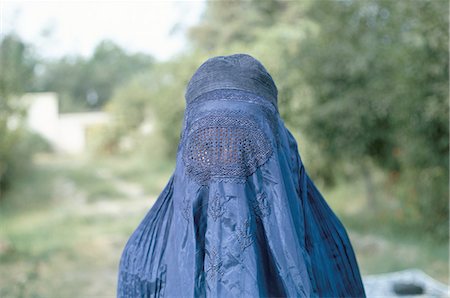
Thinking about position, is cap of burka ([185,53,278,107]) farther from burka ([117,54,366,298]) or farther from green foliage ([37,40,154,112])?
green foliage ([37,40,154,112])

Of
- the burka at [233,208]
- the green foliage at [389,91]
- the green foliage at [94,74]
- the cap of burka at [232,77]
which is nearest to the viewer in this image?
the burka at [233,208]

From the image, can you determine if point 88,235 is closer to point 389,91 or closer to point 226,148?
point 389,91

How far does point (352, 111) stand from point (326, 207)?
4826 millimetres

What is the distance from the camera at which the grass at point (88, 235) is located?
517 centimetres

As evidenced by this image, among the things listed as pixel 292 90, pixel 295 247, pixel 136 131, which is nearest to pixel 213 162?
pixel 295 247

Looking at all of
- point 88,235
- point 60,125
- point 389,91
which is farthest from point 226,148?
point 60,125

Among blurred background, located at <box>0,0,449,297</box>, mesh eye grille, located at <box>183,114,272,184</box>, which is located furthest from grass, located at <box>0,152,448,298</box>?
mesh eye grille, located at <box>183,114,272,184</box>

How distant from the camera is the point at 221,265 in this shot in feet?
5.02

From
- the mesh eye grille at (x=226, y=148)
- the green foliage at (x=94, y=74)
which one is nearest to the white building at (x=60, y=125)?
the green foliage at (x=94, y=74)

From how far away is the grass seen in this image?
17.0 feet

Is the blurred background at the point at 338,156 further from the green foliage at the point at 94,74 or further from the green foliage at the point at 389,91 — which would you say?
the green foliage at the point at 94,74

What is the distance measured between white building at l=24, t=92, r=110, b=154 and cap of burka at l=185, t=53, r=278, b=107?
16529 mm

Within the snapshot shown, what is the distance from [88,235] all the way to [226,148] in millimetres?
6378

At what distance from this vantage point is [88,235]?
7555 mm
